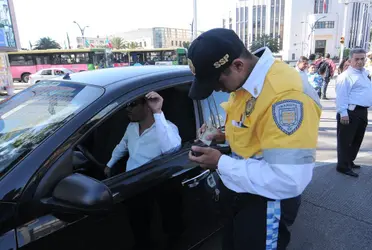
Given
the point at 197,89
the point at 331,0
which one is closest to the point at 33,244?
the point at 197,89

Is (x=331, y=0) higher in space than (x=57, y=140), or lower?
higher

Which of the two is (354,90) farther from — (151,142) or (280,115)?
(280,115)

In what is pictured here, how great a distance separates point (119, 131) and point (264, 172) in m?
1.56

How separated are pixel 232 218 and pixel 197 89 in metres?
0.76

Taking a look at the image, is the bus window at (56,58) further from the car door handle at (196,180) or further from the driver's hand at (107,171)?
the car door handle at (196,180)

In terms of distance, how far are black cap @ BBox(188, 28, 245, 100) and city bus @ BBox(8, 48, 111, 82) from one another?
85.0ft

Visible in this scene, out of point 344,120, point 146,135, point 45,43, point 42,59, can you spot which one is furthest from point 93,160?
point 45,43

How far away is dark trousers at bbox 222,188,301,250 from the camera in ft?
4.66

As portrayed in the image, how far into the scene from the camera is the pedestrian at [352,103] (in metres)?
3.67

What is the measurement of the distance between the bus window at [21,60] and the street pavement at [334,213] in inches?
1107

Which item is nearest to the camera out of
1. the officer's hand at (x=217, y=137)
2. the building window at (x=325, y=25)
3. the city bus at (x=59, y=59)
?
the officer's hand at (x=217, y=137)

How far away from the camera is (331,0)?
87.9 metres

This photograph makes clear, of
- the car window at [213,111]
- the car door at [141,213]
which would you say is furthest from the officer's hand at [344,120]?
the car door at [141,213]

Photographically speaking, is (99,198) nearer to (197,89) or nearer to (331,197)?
(197,89)
